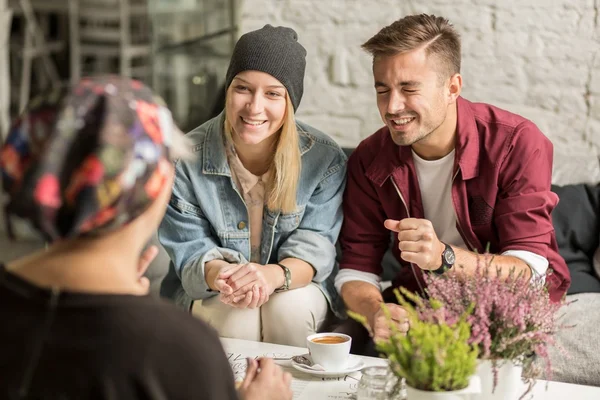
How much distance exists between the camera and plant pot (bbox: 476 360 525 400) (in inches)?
61.6

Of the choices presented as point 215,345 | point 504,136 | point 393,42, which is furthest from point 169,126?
point 504,136

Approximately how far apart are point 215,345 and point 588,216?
210cm

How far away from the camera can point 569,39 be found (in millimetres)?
3084

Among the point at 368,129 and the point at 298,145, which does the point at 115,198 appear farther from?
the point at 368,129

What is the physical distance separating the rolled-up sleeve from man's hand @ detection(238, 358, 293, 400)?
1.01 metres

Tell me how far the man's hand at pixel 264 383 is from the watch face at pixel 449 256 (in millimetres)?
828

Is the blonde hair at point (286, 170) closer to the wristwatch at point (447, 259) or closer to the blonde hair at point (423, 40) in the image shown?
the blonde hair at point (423, 40)

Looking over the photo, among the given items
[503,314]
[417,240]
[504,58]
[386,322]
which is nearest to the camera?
[503,314]

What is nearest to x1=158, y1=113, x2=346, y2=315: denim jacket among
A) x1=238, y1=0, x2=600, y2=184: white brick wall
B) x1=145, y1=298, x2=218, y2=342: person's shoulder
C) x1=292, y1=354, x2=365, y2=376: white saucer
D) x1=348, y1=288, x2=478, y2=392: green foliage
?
x1=292, y1=354, x2=365, y2=376: white saucer

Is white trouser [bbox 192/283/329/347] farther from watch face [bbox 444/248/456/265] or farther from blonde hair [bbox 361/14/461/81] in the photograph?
blonde hair [bbox 361/14/461/81]

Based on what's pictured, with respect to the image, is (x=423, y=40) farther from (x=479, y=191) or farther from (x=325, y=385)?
(x=325, y=385)

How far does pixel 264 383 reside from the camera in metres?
1.44

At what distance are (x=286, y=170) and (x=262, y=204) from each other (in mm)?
148

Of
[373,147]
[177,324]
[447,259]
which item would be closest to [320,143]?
[373,147]
